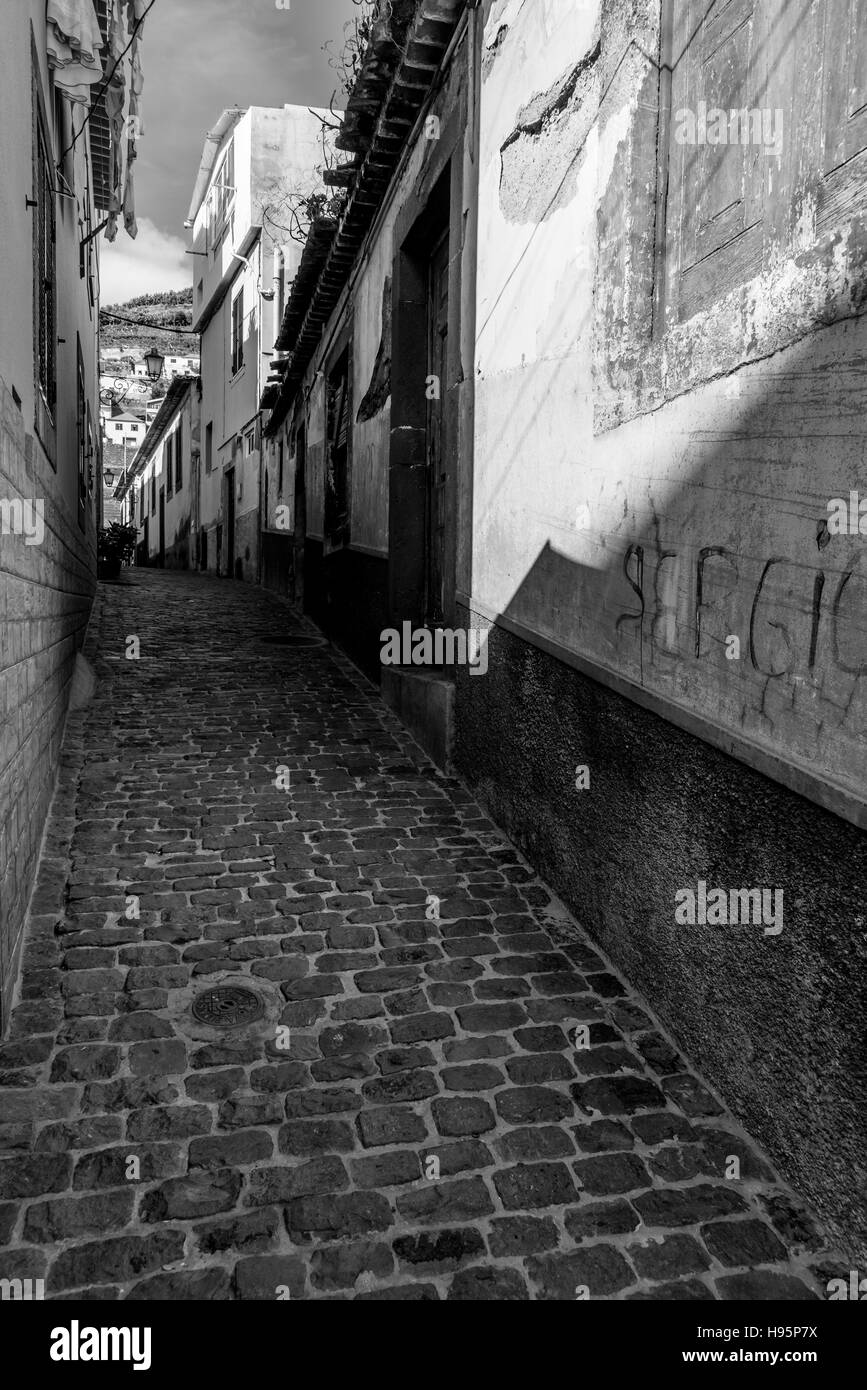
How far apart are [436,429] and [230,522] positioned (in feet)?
53.7

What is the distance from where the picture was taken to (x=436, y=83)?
701 cm

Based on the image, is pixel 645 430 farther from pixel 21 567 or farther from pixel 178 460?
pixel 178 460

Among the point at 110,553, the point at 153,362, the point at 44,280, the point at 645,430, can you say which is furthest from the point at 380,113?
the point at 153,362

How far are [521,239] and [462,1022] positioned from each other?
412 cm

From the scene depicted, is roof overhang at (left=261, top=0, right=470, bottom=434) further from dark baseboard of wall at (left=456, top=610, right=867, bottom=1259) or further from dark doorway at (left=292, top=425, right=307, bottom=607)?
dark baseboard of wall at (left=456, top=610, right=867, bottom=1259)

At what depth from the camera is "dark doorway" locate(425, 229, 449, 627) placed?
298 inches

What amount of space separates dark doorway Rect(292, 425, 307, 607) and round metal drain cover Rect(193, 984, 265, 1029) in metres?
11.2

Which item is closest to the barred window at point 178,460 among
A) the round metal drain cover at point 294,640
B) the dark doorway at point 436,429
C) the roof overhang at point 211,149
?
the roof overhang at point 211,149

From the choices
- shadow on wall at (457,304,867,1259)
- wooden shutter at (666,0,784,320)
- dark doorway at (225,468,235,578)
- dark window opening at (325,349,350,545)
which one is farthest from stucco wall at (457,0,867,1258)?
dark doorway at (225,468,235,578)

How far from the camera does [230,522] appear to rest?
23156 mm

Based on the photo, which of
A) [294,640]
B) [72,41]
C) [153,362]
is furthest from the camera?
[153,362]

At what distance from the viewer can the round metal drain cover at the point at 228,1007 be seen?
346cm

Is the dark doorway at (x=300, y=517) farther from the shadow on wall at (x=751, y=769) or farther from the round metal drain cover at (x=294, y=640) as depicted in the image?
the shadow on wall at (x=751, y=769)

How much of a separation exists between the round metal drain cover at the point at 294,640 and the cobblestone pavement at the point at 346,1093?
6.03 m
